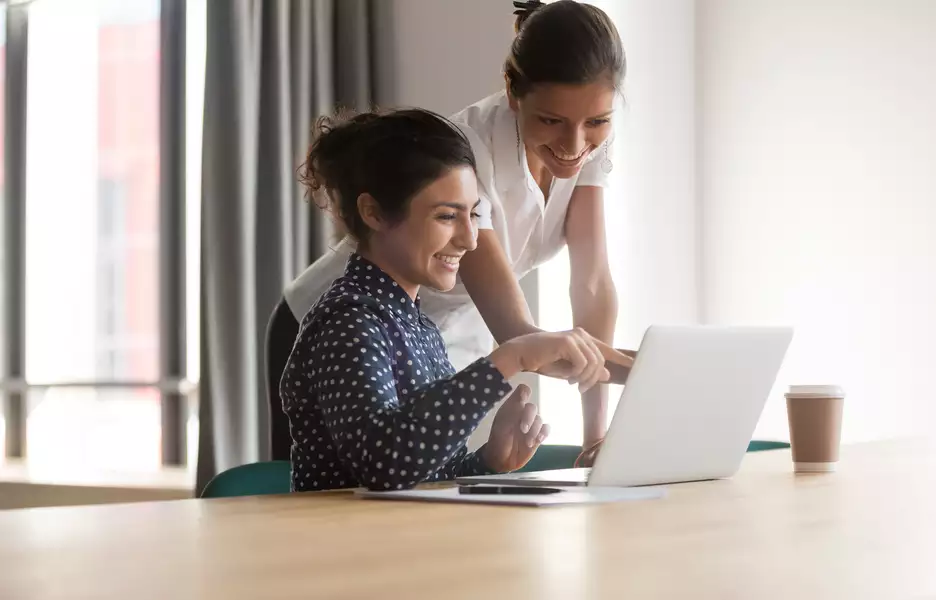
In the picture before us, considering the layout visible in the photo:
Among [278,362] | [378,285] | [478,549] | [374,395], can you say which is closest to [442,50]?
[278,362]

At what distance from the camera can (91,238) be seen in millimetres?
4164

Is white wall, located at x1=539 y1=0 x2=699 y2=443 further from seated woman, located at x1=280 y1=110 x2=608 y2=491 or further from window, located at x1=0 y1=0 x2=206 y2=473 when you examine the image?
seated woman, located at x1=280 y1=110 x2=608 y2=491

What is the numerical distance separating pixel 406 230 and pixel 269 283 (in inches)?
76.1

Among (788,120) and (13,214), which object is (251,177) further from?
(788,120)

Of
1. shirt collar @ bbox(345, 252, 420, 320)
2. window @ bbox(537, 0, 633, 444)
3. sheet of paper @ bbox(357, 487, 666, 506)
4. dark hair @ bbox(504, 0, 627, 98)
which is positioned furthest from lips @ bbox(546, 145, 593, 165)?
window @ bbox(537, 0, 633, 444)

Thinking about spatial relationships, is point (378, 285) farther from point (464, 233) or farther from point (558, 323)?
point (558, 323)

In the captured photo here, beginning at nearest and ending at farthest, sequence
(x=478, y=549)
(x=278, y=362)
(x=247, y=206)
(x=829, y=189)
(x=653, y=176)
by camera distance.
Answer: (x=478, y=549), (x=278, y=362), (x=247, y=206), (x=829, y=189), (x=653, y=176)

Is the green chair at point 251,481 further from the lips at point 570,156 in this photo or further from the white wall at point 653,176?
A: the white wall at point 653,176

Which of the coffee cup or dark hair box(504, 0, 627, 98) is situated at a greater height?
dark hair box(504, 0, 627, 98)

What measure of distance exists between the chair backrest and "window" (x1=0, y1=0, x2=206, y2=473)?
1.96 m

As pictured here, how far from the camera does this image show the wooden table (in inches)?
23.0

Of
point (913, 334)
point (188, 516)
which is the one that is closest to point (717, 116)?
point (913, 334)

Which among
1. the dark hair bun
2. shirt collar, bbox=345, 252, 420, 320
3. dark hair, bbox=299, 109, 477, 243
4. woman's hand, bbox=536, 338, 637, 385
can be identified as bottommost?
woman's hand, bbox=536, 338, 637, 385

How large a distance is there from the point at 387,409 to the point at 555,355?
19 cm
